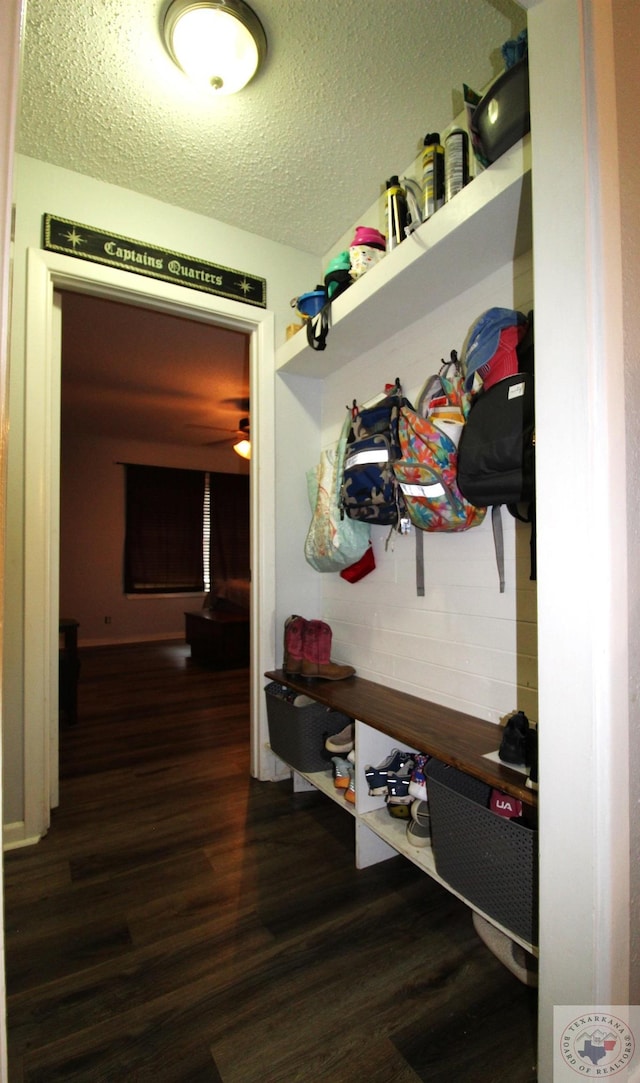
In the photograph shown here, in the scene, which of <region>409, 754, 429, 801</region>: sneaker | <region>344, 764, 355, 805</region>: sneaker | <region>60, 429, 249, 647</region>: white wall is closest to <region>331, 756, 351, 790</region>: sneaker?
<region>344, 764, 355, 805</region>: sneaker

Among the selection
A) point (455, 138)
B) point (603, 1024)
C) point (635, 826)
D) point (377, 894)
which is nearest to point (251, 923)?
point (377, 894)

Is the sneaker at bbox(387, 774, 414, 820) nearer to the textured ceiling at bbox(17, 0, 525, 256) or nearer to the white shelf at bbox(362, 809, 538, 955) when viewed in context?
the white shelf at bbox(362, 809, 538, 955)

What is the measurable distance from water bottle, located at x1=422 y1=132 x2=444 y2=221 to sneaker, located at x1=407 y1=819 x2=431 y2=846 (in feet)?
6.05

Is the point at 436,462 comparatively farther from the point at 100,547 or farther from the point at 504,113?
the point at 100,547

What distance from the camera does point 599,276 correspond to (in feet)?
2.60

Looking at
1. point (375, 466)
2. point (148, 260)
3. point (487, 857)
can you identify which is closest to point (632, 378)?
point (375, 466)

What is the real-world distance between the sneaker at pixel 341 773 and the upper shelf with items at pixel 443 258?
5.55ft

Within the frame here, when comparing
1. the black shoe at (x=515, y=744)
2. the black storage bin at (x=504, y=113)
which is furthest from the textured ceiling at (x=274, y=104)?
the black shoe at (x=515, y=744)

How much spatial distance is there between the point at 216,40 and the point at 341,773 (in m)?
2.42

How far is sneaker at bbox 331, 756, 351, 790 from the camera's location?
1.77m

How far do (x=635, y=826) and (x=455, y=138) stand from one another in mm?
1755

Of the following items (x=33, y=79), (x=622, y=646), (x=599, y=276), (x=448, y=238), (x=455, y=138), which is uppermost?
(x=33, y=79)

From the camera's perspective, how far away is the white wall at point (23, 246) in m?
1.85

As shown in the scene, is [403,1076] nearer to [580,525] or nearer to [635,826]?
[635,826]
